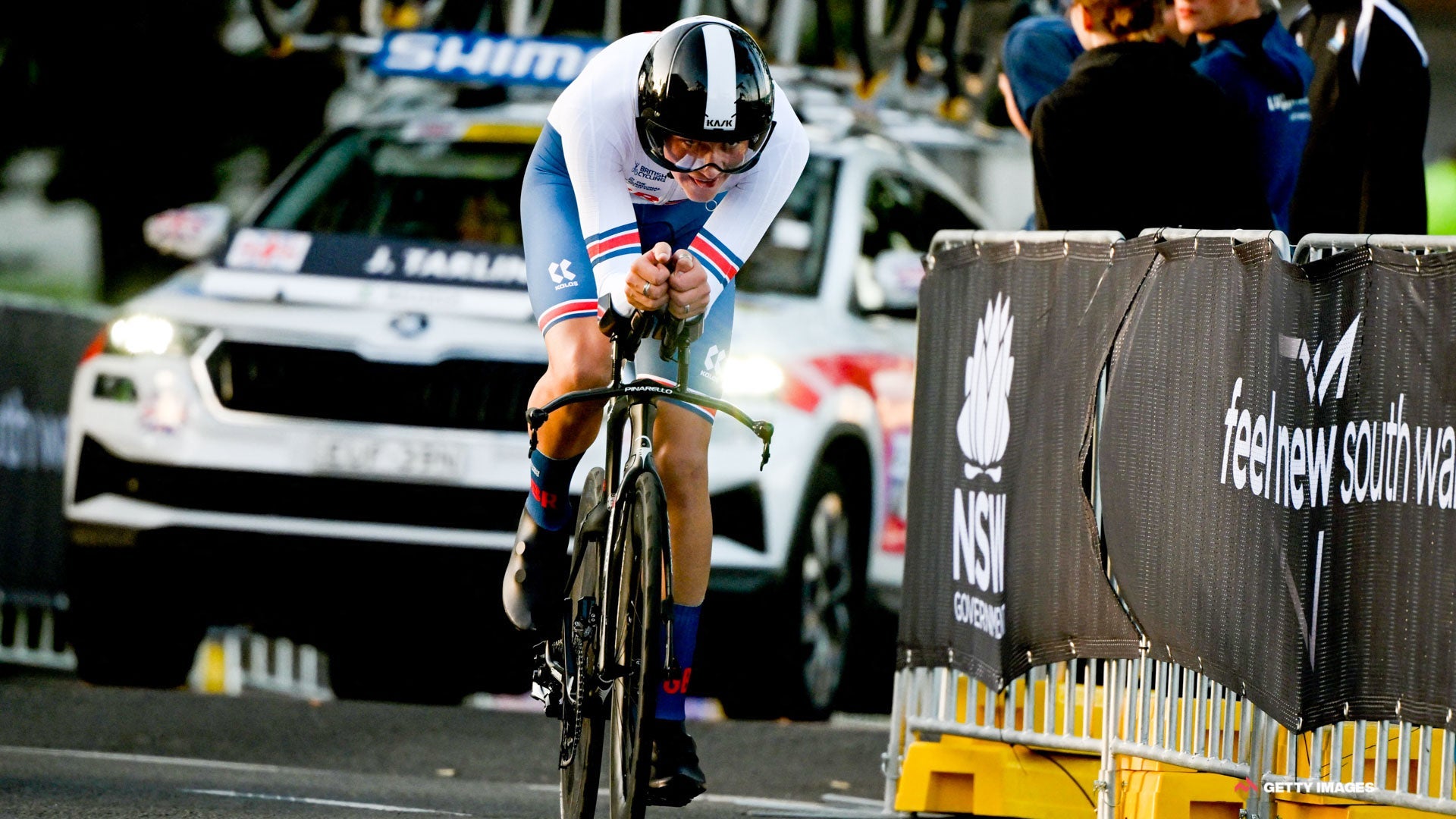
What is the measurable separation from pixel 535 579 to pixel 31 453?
23.3ft

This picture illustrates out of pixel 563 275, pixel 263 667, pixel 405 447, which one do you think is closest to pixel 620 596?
pixel 563 275

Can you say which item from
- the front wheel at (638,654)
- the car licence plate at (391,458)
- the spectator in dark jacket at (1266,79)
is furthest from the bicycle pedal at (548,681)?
the car licence plate at (391,458)

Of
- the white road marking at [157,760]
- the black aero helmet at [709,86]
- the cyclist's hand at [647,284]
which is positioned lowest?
the white road marking at [157,760]

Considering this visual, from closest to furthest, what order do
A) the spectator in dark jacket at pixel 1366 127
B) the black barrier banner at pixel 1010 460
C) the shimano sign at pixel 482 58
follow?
the black barrier banner at pixel 1010 460 → the spectator in dark jacket at pixel 1366 127 → the shimano sign at pixel 482 58

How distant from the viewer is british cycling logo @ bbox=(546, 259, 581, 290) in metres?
6.66

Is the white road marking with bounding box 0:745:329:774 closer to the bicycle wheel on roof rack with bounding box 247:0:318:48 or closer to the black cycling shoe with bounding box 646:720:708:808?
the black cycling shoe with bounding box 646:720:708:808

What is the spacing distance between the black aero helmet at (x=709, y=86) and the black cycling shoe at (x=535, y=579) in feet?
3.88

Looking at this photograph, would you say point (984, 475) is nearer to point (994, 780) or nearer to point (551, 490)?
point (994, 780)

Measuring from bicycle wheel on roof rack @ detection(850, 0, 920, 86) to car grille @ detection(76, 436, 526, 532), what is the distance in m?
3.23

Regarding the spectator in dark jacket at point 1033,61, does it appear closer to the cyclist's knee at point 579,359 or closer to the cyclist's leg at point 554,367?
the cyclist's leg at point 554,367

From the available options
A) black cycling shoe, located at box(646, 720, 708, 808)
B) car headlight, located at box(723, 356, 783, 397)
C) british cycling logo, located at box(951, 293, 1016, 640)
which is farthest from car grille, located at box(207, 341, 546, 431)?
black cycling shoe, located at box(646, 720, 708, 808)

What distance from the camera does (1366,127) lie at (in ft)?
28.5

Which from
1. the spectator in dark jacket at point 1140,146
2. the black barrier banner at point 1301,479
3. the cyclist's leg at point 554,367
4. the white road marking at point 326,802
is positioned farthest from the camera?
the spectator in dark jacket at point 1140,146

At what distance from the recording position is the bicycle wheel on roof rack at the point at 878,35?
40.3 feet
